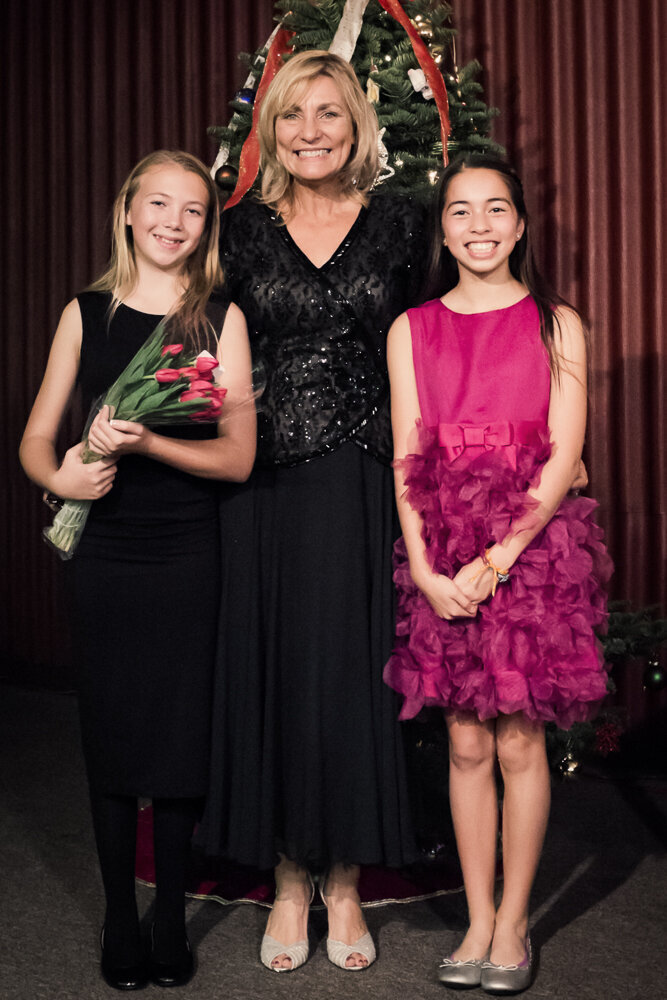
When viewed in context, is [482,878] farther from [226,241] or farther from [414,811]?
[226,241]

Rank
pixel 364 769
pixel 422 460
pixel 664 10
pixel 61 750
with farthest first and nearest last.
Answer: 1. pixel 61 750
2. pixel 664 10
3. pixel 364 769
4. pixel 422 460

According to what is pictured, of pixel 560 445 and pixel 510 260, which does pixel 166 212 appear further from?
pixel 560 445

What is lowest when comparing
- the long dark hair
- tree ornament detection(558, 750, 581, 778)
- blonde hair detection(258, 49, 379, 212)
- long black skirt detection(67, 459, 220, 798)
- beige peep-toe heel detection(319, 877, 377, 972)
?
beige peep-toe heel detection(319, 877, 377, 972)

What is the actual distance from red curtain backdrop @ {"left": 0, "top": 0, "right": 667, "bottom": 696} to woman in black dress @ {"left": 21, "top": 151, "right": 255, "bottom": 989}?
0.86 metres

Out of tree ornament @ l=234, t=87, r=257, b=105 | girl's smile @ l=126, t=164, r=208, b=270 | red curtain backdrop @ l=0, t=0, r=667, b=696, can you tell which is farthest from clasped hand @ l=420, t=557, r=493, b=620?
tree ornament @ l=234, t=87, r=257, b=105

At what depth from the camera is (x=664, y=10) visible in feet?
10.7

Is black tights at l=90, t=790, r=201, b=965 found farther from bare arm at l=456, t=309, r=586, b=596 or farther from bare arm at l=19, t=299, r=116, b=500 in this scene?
bare arm at l=456, t=309, r=586, b=596

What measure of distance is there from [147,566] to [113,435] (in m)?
0.27

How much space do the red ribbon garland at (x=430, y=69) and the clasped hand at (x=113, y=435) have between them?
118cm

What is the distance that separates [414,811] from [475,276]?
1075mm

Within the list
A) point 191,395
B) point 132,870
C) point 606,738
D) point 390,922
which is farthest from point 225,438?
point 606,738

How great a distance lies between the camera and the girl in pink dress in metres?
1.73

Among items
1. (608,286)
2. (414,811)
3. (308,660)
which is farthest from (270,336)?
(608,286)

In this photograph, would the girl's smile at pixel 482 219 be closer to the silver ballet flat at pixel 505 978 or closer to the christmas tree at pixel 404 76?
the christmas tree at pixel 404 76
